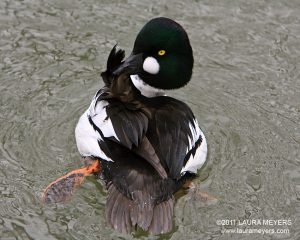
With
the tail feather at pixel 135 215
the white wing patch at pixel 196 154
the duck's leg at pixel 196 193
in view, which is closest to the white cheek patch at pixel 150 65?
the white wing patch at pixel 196 154

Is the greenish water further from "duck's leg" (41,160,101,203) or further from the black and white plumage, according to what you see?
the black and white plumage

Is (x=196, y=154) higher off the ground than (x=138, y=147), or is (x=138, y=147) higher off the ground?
(x=138, y=147)

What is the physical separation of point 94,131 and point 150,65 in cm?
85

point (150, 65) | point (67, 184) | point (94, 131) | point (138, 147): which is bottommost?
point (67, 184)

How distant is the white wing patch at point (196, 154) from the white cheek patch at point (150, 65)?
0.67 metres

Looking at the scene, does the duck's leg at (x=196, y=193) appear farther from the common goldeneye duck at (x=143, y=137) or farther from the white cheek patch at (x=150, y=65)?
the white cheek patch at (x=150, y=65)

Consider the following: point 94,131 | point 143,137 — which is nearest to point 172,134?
point 143,137

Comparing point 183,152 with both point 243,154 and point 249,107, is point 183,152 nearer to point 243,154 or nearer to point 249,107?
point 243,154

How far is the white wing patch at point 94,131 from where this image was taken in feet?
22.2

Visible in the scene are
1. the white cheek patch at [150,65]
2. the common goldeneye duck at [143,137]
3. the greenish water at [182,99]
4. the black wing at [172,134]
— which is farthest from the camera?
the white cheek patch at [150,65]

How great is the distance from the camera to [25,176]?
7.03 m

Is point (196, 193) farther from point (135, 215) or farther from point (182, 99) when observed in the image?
point (182, 99)

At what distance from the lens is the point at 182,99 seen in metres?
8.48

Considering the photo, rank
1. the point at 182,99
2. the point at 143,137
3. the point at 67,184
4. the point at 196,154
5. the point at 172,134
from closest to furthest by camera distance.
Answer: the point at 143,137 < the point at 172,134 < the point at 67,184 < the point at 196,154 < the point at 182,99
